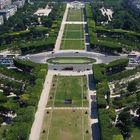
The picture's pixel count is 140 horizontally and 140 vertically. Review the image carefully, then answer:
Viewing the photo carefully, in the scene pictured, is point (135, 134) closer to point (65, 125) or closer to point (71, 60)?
point (65, 125)

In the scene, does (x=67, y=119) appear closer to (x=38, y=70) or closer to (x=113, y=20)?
(x=38, y=70)

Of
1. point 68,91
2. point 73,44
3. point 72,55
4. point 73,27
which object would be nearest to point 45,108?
point 68,91

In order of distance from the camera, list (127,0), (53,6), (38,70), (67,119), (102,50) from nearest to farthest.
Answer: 1. (67,119)
2. (38,70)
3. (102,50)
4. (53,6)
5. (127,0)

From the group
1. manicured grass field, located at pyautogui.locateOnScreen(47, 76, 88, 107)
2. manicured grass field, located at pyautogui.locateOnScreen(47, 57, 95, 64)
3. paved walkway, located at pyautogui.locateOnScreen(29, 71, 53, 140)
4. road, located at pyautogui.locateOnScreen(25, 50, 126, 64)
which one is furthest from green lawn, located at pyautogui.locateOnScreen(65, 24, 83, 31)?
manicured grass field, located at pyautogui.locateOnScreen(47, 76, 88, 107)

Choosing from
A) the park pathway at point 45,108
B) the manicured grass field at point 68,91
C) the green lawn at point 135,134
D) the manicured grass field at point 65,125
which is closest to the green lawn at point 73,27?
the park pathway at point 45,108

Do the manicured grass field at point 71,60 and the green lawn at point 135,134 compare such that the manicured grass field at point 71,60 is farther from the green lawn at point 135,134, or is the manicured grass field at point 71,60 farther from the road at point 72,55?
the green lawn at point 135,134

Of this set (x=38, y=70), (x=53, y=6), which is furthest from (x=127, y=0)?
(x=38, y=70)
